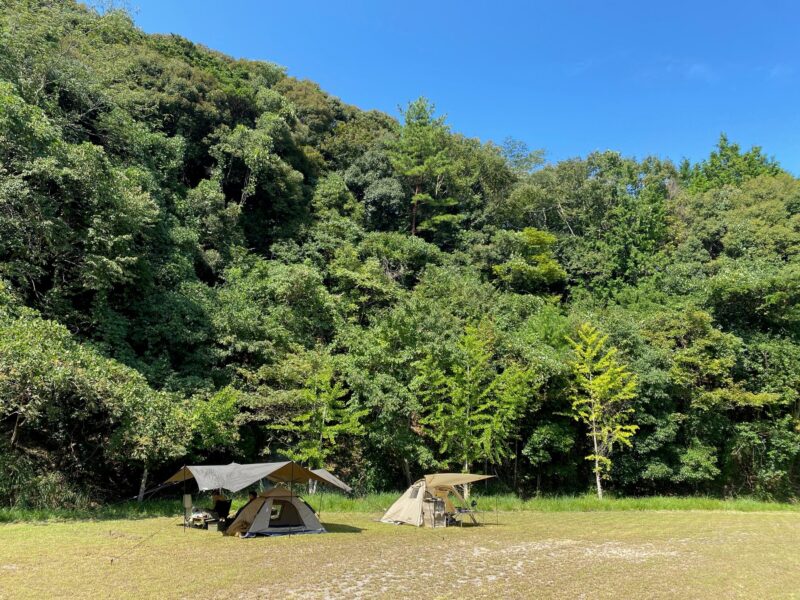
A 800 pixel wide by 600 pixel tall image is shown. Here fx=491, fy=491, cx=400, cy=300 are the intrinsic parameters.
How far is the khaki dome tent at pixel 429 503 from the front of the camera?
1506cm

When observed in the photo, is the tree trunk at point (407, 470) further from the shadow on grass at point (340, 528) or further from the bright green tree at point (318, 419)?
the shadow on grass at point (340, 528)

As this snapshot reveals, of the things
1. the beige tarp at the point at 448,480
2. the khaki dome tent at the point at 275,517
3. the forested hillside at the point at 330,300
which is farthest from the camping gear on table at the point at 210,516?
the beige tarp at the point at 448,480

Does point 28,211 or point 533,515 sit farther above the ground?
point 28,211

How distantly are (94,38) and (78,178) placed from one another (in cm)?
1931

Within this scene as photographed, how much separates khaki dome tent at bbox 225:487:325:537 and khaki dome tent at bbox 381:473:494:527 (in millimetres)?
3253

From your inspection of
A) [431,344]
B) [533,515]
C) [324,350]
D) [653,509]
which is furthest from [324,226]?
[653,509]

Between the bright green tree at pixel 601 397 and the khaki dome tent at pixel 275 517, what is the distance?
1383 cm

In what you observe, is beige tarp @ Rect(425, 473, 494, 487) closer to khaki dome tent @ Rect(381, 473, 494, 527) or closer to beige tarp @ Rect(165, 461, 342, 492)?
khaki dome tent @ Rect(381, 473, 494, 527)

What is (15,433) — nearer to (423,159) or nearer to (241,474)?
(241,474)

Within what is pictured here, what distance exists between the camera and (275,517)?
1257cm

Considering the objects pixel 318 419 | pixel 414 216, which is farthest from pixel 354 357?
pixel 414 216

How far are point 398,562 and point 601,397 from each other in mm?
15660

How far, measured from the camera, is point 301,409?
20594 mm

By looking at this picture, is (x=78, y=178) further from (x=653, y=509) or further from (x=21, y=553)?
(x=653, y=509)
